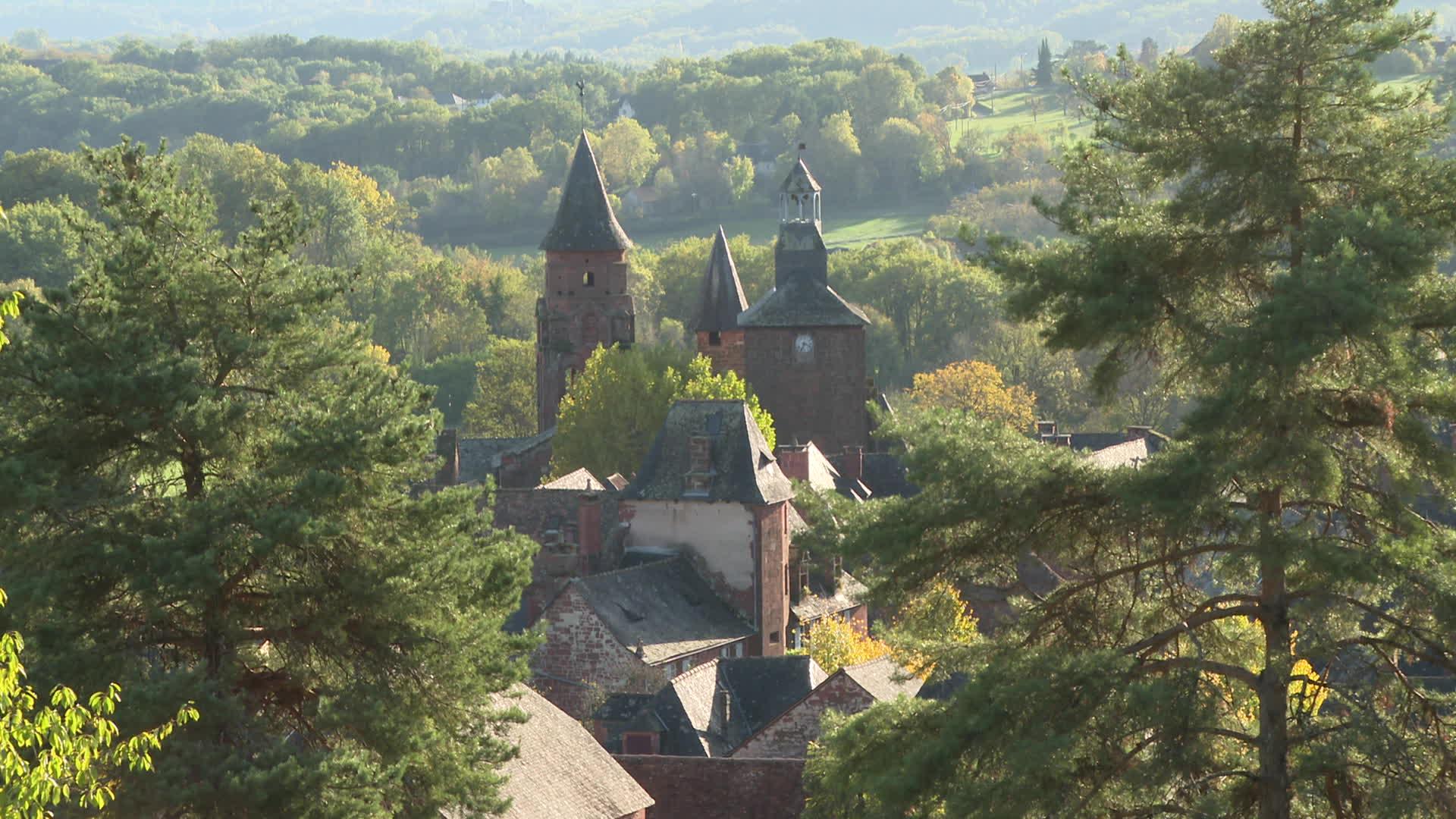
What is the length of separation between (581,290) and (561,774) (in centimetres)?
5054

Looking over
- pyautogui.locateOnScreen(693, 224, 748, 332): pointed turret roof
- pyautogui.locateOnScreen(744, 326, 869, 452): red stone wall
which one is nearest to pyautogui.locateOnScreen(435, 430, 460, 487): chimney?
pyautogui.locateOnScreen(693, 224, 748, 332): pointed turret roof

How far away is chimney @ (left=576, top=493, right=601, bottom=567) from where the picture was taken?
56972mm

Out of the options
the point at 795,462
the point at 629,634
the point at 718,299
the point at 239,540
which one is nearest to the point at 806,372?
the point at 718,299

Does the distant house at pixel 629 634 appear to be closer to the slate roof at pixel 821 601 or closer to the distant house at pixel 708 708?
the distant house at pixel 708 708

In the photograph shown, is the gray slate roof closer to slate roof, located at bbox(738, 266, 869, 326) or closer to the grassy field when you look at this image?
slate roof, located at bbox(738, 266, 869, 326)

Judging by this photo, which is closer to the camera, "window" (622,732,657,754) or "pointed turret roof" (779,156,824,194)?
"window" (622,732,657,754)

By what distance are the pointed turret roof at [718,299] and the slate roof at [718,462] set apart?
23.7 meters

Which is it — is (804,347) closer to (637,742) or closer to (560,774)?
(637,742)

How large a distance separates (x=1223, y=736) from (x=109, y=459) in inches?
409

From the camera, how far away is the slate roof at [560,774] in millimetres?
30906

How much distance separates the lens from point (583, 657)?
49094 millimetres

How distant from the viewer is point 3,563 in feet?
70.7

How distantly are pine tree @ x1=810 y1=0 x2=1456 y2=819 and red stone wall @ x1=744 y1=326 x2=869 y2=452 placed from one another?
187ft

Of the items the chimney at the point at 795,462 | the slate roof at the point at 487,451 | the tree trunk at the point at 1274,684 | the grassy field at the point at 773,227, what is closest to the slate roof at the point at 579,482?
the chimney at the point at 795,462
